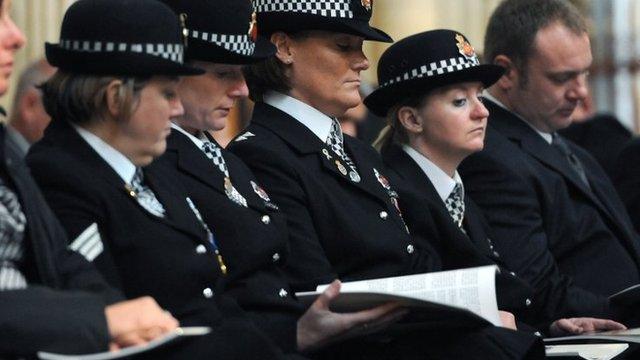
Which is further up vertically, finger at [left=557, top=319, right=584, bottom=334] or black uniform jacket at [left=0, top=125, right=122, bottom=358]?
black uniform jacket at [left=0, top=125, right=122, bottom=358]

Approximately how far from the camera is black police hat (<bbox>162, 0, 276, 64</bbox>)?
523 cm

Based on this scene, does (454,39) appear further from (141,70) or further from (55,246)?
(55,246)

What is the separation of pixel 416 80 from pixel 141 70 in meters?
1.73

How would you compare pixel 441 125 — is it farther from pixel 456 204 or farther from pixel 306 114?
pixel 306 114

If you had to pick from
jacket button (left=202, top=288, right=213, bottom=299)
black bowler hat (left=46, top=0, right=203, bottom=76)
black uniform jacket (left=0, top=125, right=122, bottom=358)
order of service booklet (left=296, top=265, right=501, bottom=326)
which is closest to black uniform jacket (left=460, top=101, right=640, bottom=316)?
order of service booklet (left=296, top=265, right=501, bottom=326)

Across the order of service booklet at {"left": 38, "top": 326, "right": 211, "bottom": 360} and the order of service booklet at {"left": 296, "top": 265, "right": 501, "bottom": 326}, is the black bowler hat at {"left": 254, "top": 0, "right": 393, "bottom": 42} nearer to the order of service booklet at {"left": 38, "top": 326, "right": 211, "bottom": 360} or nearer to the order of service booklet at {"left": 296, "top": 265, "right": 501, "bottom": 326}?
the order of service booklet at {"left": 296, "top": 265, "right": 501, "bottom": 326}

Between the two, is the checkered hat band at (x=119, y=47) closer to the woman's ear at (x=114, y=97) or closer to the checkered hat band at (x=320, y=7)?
the woman's ear at (x=114, y=97)

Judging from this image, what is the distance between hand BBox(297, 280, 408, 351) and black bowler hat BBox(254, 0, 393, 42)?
117 cm

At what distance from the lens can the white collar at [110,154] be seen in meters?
4.66

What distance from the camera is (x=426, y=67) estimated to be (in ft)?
20.2

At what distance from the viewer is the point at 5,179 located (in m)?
4.26

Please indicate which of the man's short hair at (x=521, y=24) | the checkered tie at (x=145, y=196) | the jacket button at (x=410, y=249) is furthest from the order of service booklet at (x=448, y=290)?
the man's short hair at (x=521, y=24)

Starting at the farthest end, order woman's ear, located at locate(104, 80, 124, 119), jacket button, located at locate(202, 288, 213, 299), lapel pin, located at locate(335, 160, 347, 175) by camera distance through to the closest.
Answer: lapel pin, located at locate(335, 160, 347, 175)
jacket button, located at locate(202, 288, 213, 299)
woman's ear, located at locate(104, 80, 124, 119)

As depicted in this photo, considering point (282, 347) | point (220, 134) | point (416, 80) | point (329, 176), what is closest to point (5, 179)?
point (282, 347)
